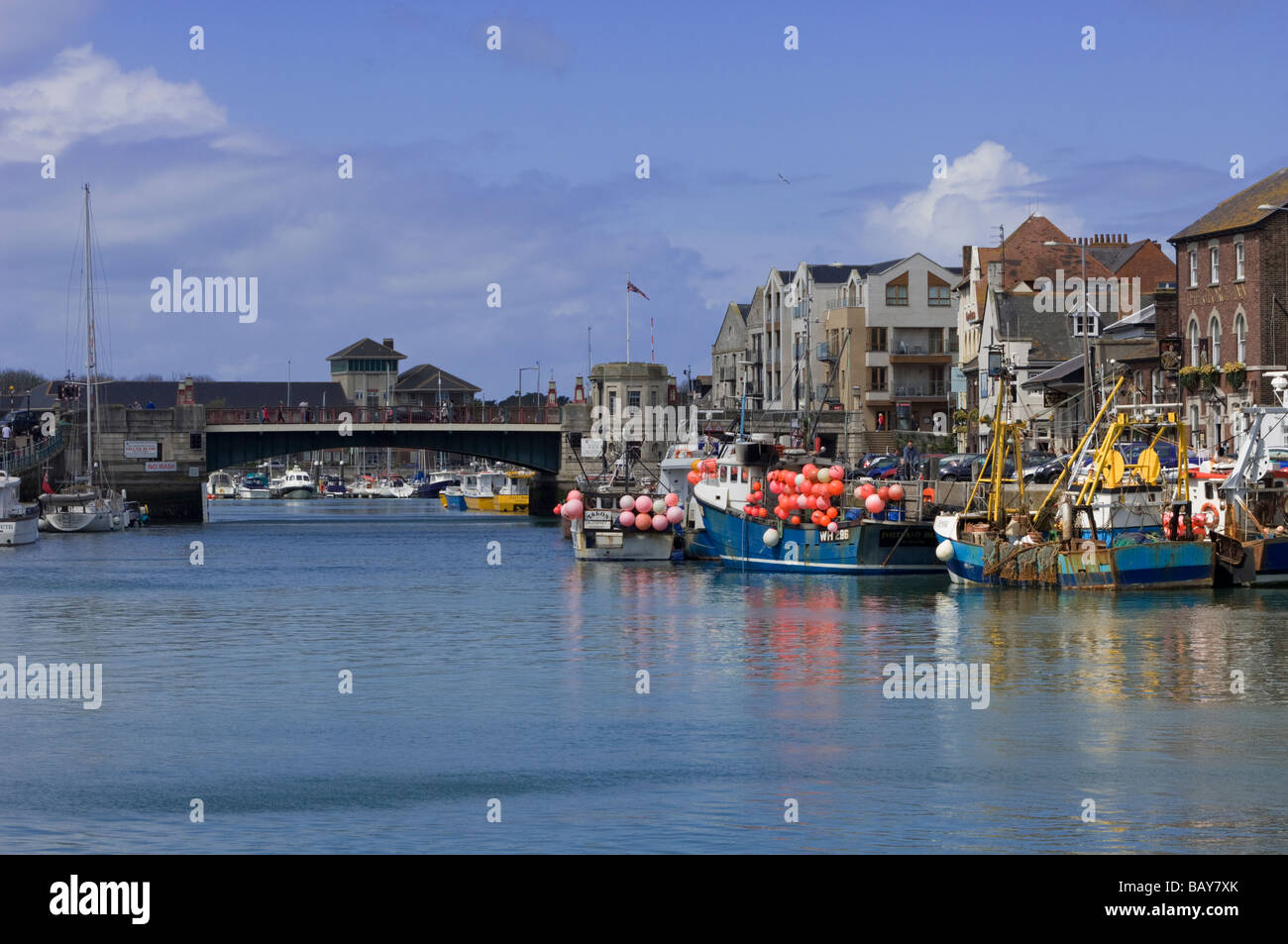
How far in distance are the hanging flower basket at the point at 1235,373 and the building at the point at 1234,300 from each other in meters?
0.06

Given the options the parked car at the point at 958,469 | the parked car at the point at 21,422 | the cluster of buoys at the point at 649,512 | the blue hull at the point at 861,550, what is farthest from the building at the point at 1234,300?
the parked car at the point at 21,422

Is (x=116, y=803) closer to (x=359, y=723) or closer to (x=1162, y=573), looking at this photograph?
(x=359, y=723)

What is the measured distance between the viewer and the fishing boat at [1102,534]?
58.8 meters

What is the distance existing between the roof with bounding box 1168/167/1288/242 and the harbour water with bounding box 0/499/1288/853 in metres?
29.6

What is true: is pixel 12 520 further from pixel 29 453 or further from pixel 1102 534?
pixel 1102 534

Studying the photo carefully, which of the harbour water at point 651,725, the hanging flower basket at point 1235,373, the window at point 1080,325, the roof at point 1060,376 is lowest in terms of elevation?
the harbour water at point 651,725

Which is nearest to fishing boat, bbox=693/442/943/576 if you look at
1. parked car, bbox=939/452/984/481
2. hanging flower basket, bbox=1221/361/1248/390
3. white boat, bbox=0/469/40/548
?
parked car, bbox=939/452/984/481

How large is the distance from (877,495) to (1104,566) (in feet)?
37.0

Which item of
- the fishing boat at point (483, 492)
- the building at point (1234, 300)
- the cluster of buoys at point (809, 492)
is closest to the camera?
the cluster of buoys at point (809, 492)

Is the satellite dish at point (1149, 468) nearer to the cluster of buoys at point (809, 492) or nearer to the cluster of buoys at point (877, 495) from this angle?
the cluster of buoys at point (877, 495)

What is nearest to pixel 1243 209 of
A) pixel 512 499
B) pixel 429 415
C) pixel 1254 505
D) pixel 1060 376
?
pixel 1060 376

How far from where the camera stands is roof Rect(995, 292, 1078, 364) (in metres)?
121

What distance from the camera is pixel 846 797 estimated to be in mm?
27953
